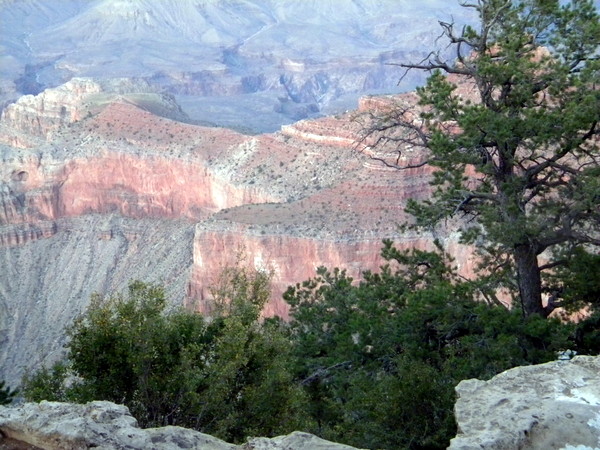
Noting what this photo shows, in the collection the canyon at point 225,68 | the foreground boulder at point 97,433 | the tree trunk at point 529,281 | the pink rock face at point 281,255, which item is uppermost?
the canyon at point 225,68

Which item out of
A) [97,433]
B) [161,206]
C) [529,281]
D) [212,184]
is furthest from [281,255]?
[97,433]

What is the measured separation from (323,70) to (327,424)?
166 m

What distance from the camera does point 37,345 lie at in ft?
163

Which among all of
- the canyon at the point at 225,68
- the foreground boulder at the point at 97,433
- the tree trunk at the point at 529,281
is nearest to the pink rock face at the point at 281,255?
the tree trunk at the point at 529,281

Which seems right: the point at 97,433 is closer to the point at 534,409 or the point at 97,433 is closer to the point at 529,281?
the point at 534,409

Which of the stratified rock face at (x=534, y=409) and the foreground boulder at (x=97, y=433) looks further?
the stratified rock face at (x=534, y=409)

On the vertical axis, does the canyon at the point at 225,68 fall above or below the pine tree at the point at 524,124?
above

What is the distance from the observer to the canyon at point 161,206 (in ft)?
137

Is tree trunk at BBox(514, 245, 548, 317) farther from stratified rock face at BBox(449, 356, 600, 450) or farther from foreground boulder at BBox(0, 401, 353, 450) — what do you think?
foreground boulder at BBox(0, 401, 353, 450)

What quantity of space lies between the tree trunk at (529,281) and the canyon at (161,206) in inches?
704

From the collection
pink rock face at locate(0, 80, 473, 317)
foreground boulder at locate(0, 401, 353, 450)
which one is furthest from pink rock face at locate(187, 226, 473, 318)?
foreground boulder at locate(0, 401, 353, 450)

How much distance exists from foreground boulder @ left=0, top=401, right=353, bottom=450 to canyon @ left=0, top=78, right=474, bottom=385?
2724cm

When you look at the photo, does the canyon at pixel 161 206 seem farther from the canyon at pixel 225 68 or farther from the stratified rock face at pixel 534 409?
the canyon at pixel 225 68

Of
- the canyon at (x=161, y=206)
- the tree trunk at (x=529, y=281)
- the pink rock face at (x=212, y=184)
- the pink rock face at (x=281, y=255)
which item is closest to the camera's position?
the tree trunk at (x=529, y=281)
